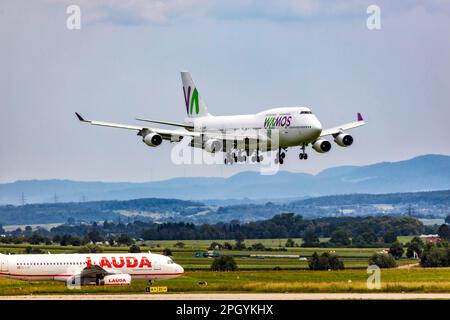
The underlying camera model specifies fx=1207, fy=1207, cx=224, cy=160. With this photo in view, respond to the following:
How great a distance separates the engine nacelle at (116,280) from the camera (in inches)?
4496

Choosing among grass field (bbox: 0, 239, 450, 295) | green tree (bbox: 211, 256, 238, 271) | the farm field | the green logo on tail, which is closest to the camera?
grass field (bbox: 0, 239, 450, 295)

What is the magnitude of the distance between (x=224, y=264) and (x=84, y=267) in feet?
103

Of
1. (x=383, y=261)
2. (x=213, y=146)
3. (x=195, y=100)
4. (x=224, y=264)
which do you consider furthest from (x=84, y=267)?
(x=383, y=261)

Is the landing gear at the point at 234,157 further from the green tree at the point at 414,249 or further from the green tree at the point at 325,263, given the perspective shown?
the green tree at the point at 414,249

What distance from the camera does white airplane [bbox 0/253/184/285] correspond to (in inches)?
4653

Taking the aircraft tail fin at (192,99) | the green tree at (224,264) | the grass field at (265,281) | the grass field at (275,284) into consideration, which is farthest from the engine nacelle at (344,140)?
the aircraft tail fin at (192,99)

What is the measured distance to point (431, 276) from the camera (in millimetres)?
118750

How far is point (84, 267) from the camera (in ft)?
395

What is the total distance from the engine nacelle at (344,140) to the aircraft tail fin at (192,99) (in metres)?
30.0

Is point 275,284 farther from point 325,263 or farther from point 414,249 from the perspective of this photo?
point 414,249

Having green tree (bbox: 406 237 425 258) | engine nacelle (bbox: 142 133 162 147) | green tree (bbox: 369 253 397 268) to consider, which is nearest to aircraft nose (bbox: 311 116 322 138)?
engine nacelle (bbox: 142 133 162 147)

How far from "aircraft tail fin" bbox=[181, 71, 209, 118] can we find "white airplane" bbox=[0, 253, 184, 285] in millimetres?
43493

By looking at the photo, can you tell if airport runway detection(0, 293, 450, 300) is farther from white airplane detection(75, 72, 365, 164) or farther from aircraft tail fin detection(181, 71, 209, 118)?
aircraft tail fin detection(181, 71, 209, 118)

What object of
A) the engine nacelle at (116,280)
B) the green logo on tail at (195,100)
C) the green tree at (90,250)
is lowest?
the engine nacelle at (116,280)
